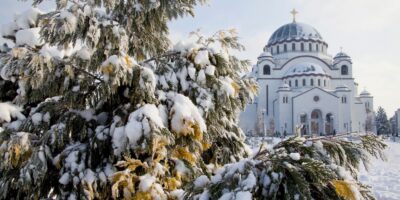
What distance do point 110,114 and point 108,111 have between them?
60 millimetres

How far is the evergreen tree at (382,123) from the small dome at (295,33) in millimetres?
19333

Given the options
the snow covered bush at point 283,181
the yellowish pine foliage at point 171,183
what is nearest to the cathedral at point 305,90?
the yellowish pine foliage at point 171,183

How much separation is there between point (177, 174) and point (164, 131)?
0.46 meters

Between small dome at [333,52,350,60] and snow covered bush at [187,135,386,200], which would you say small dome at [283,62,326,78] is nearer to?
small dome at [333,52,350,60]

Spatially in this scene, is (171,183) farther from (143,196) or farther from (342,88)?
(342,88)

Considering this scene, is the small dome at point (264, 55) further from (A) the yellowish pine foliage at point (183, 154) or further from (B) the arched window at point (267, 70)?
(A) the yellowish pine foliage at point (183, 154)

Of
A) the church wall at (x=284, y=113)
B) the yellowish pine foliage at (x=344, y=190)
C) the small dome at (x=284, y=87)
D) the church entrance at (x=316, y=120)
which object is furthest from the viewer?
the church entrance at (x=316, y=120)

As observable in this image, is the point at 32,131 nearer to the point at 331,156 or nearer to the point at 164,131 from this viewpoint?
the point at 164,131

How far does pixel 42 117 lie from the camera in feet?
11.9

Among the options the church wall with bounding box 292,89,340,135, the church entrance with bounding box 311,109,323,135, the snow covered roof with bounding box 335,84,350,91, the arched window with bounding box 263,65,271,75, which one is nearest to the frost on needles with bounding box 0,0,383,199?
the church wall with bounding box 292,89,340,135

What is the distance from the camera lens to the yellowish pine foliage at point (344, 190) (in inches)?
83.2

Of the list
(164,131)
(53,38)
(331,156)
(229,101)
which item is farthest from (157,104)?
(331,156)

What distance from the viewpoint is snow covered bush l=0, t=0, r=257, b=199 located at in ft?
9.98

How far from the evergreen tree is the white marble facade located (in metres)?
10.3
